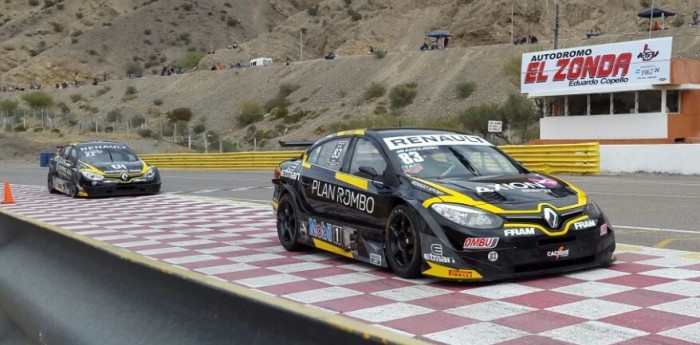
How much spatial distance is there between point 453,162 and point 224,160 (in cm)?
3072

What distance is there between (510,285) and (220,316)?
421 cm

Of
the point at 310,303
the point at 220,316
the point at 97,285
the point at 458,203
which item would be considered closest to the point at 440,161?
the point at 458,203

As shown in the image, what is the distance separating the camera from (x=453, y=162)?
8.47 meters

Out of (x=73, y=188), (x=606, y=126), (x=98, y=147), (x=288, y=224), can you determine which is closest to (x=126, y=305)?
(x=288, y=224)

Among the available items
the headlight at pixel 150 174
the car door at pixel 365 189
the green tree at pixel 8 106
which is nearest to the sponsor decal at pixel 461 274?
the car door at pixel 365 189

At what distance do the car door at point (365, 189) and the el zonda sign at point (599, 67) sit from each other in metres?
25.6

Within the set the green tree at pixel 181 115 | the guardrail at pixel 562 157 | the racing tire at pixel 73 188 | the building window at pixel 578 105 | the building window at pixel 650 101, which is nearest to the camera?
the racing tire at pixel 73 188

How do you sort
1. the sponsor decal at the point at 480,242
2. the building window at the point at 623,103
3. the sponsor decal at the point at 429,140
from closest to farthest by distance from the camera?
the sponsor decal at the point at 480,242 < the sponsor decal at the point at 429,140 < the building window at the point at 623,103

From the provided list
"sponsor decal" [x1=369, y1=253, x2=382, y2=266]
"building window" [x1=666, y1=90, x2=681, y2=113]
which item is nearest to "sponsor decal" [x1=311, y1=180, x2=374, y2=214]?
"sponsor decal" [x1=369, y1=253, x2=382, y2=266]

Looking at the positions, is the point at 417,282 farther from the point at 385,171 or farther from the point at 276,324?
the point at 276,324

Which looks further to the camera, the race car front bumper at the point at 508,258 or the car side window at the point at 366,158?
the car side window at the point at 366,158

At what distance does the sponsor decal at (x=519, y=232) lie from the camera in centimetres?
707

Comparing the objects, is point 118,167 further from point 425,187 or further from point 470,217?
point 470,217

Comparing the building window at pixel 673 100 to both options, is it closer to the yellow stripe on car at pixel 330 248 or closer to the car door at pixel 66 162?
the car door at pixel 66 162
